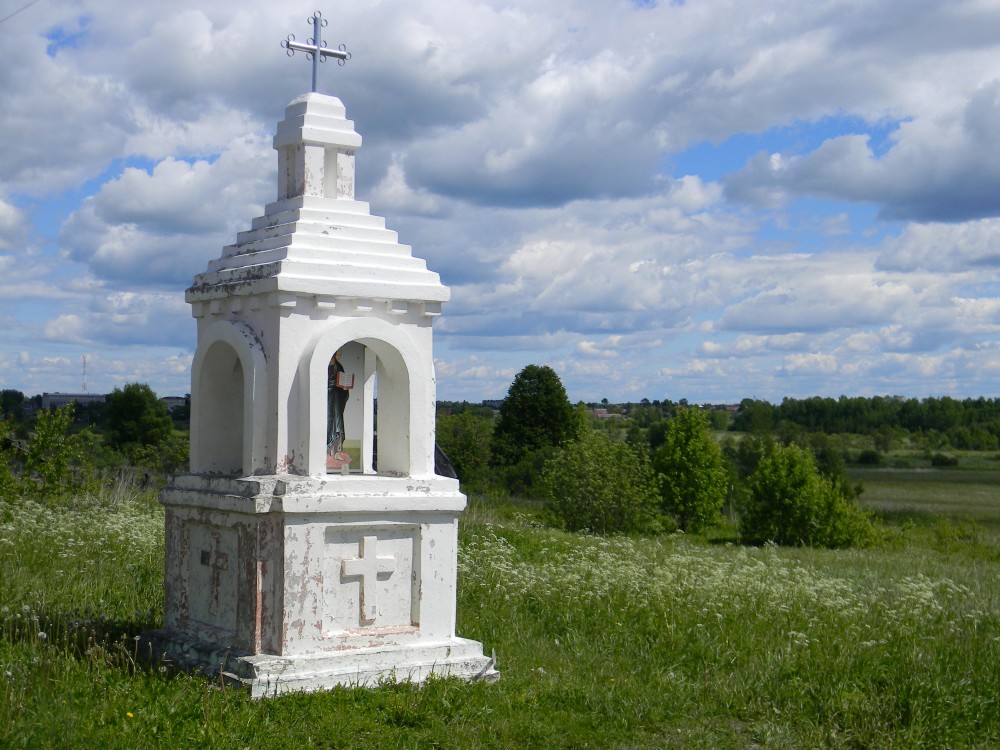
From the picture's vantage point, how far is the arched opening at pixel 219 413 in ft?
25.9

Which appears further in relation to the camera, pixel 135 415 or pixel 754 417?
pixel 754 417

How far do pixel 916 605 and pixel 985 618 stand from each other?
2.16 feet

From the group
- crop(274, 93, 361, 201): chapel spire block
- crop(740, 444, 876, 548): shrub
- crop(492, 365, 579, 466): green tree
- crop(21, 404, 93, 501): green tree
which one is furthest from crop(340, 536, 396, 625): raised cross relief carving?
crop(492, 365, 579, 466): green tree

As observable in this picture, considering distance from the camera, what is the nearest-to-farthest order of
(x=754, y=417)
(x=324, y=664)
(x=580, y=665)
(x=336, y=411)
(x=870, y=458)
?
(x=324, y=664)
(x=336, y=411)
(x=580, y=665)
(x=870, y=458)
(x=754, y=417)

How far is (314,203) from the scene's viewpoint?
750cm

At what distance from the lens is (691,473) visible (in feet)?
121

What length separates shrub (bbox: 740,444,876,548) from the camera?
2984cm

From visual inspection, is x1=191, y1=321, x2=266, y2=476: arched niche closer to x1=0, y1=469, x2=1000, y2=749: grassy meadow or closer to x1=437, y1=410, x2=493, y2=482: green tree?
x1=0, y1=469, x2=1000, y2=749: grassy meadow

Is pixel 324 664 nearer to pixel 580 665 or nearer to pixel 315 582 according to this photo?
pixel 315 582

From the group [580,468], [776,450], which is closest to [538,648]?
[580,468]

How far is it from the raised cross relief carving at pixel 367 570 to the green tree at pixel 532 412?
45054 millimetres

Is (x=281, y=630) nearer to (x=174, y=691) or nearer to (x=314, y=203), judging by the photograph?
(x=174, y=691)

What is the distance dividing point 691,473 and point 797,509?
624 cm

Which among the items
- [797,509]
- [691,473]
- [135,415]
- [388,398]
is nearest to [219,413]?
[388,398]
